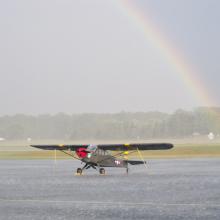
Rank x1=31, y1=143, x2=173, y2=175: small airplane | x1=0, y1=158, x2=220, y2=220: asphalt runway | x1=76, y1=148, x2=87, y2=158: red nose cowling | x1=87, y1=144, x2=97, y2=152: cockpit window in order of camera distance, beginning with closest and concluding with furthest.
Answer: x1=0, y1=158, x2=220, y2=220: asphalt runway → x1=76, y1=148, x2=87, y2=158: red nose cowling → x1=31, y1=143, x2=173, y2=175: small airplane → x1=87, y1=144, x2=97, y2=152: cockpit window

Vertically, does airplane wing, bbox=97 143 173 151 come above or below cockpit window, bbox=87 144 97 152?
above

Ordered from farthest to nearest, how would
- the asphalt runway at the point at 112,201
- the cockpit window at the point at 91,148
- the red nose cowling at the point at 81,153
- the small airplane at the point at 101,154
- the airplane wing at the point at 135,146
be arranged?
the airplane wing at the point at 135,146 → the cockpit window at the point at 91,148 → the small airplane at the point at 101,154 → the red nose cowling at the point at 81,153 → the asphalt runway at the point at 112,201

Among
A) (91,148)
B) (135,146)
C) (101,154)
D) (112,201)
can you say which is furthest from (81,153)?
(112,201)

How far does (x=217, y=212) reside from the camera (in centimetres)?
2545

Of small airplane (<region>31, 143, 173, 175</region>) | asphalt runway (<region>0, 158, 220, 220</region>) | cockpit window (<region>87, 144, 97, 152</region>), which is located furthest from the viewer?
cockpit window (<region>87, 144, 97, 152</region>)

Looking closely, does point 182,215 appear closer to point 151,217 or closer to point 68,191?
point 151,217

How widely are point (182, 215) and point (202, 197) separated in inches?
293

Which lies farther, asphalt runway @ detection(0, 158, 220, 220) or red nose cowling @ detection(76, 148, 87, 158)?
red nose cowling @ detection(76, 148, 87, 158)

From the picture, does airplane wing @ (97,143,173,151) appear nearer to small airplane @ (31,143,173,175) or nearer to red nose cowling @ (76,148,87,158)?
small airplane @ (31,143,173,175)

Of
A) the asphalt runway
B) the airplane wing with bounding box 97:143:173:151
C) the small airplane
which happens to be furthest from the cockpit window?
the asphalt runway

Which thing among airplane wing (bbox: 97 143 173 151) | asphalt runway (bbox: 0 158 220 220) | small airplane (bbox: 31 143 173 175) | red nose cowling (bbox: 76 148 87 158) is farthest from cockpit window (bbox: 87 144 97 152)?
asphalt runway (bbox: 0 158 220 220)

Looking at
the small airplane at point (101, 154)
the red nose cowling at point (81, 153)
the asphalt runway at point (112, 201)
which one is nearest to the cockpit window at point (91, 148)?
the small airplane at point (101, 154)

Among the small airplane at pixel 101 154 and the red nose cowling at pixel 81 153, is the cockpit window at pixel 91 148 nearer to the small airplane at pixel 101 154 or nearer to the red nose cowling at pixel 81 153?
the small airplane at pixel 101 154

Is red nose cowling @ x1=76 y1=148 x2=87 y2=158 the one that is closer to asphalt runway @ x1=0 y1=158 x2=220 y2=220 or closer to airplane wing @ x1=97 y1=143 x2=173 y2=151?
airplane wing @ x1=97 y1=143 x2=173 y2=151
